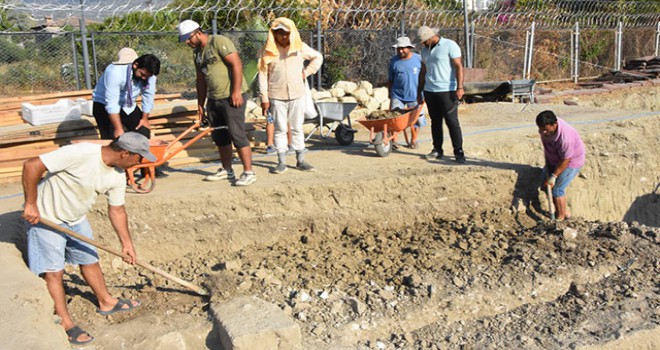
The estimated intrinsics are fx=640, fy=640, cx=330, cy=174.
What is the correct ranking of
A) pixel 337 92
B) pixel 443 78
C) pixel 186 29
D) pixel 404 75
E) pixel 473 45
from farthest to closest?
1. pixel 473 45
2. pixel 337 92
3. pixel 404 75
4. pixel 443 78
5. pixel 186 29

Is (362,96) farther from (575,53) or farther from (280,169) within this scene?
(575,53)

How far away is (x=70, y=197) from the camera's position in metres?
4.40

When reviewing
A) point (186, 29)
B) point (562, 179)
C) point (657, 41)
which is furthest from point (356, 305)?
point (657, 41)

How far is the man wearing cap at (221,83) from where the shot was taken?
633cm

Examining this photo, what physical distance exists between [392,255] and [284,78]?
7.07ft

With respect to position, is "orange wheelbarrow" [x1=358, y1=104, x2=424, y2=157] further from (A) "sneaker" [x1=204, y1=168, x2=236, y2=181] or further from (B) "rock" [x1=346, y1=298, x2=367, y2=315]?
(B) "rock" [x1=346, y1=298, x2=367, y2=315]

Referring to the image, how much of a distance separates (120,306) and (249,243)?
5.65ft

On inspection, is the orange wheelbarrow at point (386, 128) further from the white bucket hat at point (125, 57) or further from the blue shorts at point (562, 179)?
the white bucket hat at point (125, 57)

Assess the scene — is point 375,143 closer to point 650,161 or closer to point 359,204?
point 359,204

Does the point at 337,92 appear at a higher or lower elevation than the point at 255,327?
higher

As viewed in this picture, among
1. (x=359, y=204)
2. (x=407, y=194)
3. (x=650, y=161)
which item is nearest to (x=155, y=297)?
(x=359, y=204)

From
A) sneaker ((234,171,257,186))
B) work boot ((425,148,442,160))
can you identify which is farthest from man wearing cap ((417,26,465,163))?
sneaker ((234,171,257,186))

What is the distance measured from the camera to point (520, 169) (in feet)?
25.3

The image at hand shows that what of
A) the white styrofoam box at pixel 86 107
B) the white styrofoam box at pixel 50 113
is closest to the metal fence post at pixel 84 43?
the white styrofoam box at pixel 86 107
